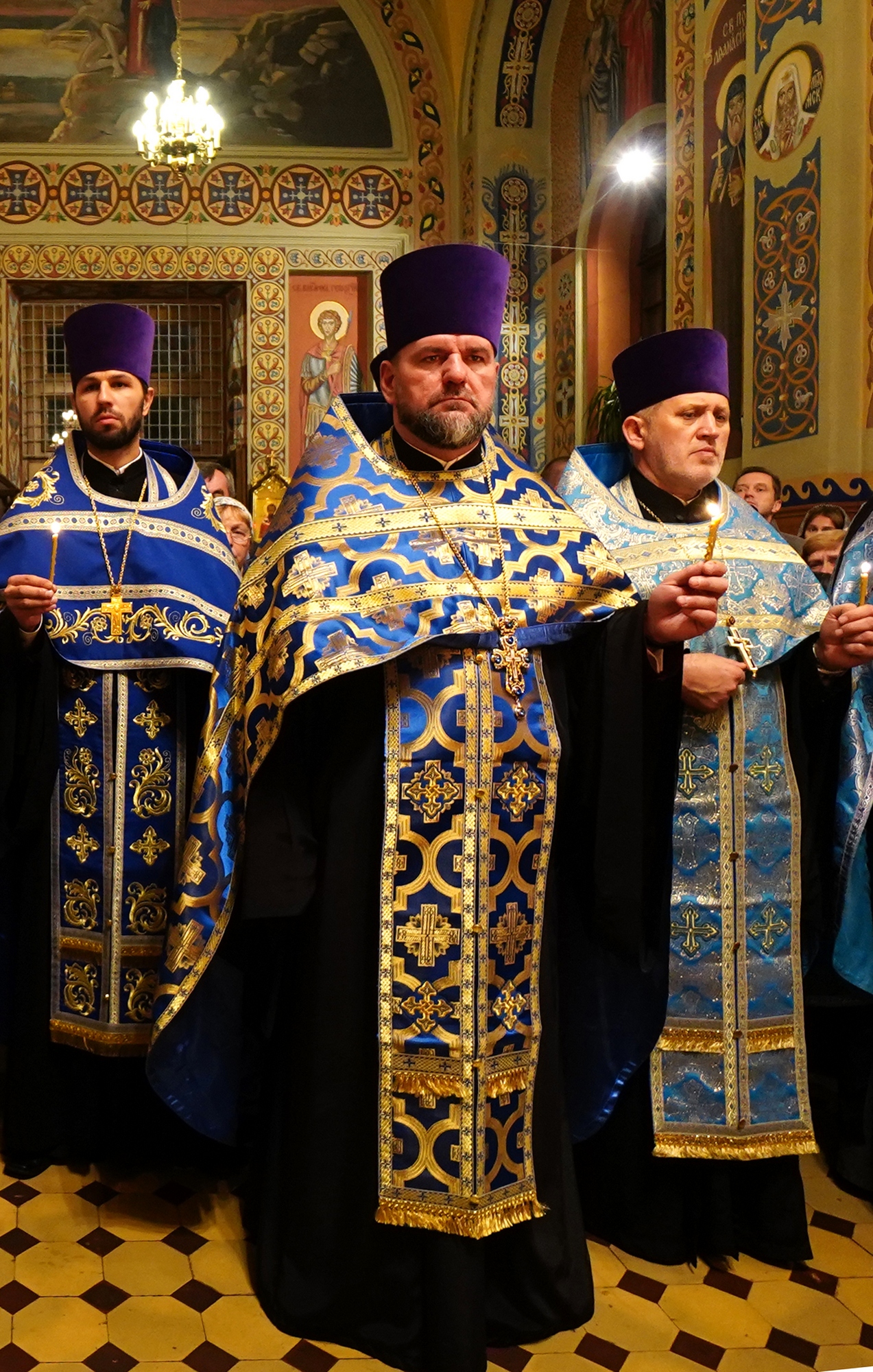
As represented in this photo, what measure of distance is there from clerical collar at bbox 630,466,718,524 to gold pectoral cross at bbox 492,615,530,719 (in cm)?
74

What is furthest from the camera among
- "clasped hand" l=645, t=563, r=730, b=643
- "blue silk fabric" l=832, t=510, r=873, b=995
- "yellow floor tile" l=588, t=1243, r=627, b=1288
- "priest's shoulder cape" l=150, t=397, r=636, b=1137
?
"blue silk fabric" l=832, t=510, r=873, b=995

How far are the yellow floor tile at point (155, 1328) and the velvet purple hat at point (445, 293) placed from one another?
2172mm

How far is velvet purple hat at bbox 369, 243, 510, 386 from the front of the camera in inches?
104

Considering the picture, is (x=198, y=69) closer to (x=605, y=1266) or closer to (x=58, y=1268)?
(x=58, y=1268)

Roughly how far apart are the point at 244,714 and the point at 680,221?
567cm

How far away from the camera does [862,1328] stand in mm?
2736

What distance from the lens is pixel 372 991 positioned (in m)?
2.69

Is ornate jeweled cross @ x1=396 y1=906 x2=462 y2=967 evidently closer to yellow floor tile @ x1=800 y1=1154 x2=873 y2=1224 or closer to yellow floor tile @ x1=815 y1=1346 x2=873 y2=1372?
yellow floor tile @ x1=815 y1=1346 x2=873 y2=1372

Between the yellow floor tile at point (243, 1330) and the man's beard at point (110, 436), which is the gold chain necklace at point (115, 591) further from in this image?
the yellow floor tile at point (243, 1330)

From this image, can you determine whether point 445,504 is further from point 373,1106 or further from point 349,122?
point 349,122

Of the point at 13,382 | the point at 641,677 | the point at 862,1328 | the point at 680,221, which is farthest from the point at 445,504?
the point at 13,382

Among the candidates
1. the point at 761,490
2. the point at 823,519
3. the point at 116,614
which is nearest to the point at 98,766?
the point at 116,614

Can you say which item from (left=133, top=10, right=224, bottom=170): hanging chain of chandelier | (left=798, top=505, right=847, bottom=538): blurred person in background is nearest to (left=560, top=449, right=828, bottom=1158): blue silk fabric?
(left=798, top=505, right=847, bottom=538): blurred person in background

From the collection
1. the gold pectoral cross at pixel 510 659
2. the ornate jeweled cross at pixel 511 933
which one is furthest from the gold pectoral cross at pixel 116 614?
the ornate jeweled cross at pixel 511 933
